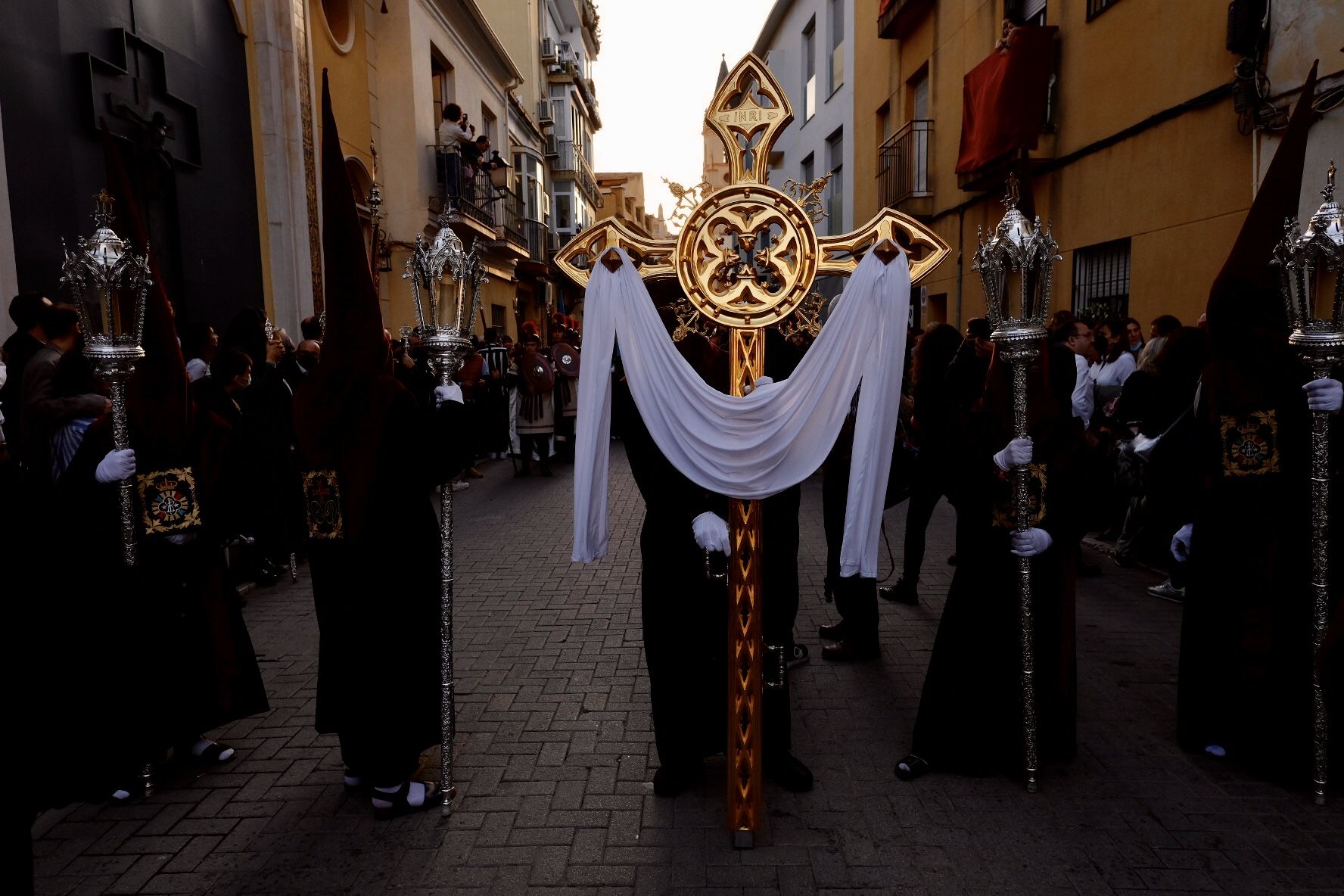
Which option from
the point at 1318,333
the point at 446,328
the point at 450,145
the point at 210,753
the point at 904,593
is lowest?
the point at 210,753

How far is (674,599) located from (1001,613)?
1477 mm

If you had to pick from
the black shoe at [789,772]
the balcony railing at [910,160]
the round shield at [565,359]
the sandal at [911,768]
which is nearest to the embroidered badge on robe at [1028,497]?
the sandal at [911,768]

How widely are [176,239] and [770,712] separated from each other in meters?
8.90

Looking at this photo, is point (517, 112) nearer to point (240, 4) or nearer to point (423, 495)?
point (240, 4)

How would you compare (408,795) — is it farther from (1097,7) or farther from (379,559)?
(1097,7)

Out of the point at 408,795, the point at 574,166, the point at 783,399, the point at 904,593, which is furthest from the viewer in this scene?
the point at 574,166

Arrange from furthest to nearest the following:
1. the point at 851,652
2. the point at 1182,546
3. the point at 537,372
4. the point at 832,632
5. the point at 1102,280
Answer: the point at 537,372
the point at 1102,280
the point at 832,632
the point at 851,652
the point at 1182,546

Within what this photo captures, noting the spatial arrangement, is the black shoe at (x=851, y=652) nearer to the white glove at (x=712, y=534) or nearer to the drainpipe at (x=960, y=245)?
the white glove at (x=712, y=534)

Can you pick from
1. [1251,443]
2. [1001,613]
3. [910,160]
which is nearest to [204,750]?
[1001,613]

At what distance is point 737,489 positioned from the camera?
3146mm

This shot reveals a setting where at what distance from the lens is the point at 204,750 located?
3.84 metres

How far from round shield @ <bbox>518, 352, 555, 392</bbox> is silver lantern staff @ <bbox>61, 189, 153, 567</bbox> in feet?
26.5

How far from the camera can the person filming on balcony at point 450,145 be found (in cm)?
1733

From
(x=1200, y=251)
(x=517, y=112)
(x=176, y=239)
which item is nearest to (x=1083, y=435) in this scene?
(x=1200, y=251)
